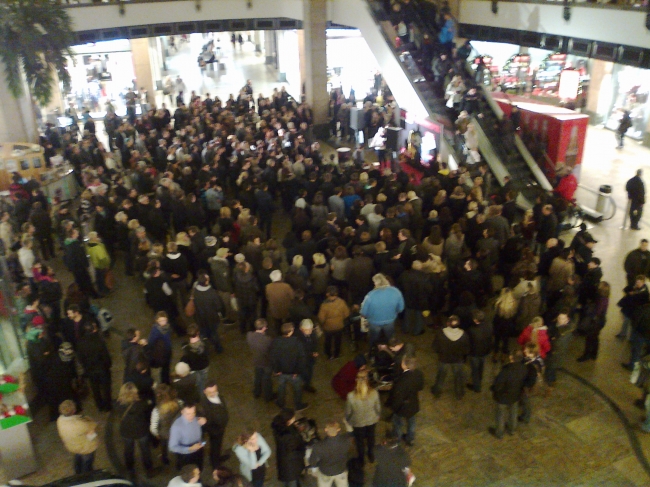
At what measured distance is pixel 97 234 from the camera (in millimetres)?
9891

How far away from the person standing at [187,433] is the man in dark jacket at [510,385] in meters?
3.15

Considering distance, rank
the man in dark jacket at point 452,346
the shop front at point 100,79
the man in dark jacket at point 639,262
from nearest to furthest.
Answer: the man in dark jacket at point 452,346
the man in dark jacket at point 639,262
the shop front at point 100,79

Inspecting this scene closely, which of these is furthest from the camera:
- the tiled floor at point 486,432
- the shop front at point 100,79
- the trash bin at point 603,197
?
the shop front at point 100,79

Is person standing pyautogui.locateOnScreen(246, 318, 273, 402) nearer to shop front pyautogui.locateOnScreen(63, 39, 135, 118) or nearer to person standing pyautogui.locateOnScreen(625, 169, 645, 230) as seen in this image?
person standing pyautogui.locateOnScreen(625, 169, 645, 230)

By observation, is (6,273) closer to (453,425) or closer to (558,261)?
(453,425)

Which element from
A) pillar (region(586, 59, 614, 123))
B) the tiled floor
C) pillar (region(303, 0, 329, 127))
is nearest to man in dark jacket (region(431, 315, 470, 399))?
the tiled floor

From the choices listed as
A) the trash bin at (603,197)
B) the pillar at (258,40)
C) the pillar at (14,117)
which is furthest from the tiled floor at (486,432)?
the pillar at (258,40)

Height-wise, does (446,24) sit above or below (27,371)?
above

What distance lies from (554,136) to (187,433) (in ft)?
37.1

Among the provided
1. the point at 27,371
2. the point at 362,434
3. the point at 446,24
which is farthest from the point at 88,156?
the point at 362,434

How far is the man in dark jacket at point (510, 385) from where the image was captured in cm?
624

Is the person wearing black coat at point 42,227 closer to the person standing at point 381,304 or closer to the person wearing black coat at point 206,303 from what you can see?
the person wearing black coat at point 206,303

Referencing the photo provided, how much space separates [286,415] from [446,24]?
44.6 feet

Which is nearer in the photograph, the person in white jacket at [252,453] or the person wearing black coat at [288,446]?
the person in white jacket at [252,453]
